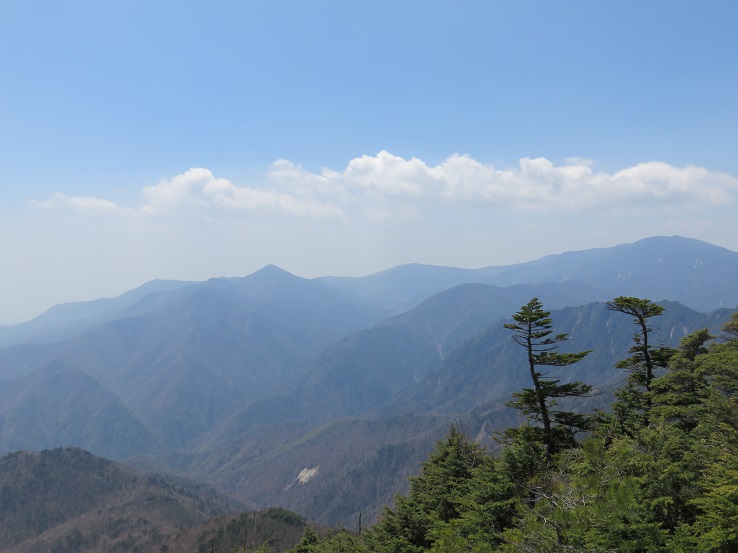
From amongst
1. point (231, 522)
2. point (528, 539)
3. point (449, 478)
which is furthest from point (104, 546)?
point (528, 539)

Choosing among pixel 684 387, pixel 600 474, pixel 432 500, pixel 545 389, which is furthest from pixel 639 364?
pixel 432 500

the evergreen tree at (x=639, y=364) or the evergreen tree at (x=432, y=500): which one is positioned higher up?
the evergreen tree at (x=639, y=364)

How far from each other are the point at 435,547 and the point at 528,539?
859 cm

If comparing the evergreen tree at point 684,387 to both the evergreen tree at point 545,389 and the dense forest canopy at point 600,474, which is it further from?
the evergreen tree at point 545,389

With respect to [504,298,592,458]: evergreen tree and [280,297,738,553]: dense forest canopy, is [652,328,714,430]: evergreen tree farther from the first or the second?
[504,298,592,458]: evergreen tree

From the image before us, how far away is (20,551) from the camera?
621 feet

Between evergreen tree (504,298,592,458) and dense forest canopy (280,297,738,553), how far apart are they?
0.28ft

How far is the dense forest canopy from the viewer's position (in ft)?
52.4

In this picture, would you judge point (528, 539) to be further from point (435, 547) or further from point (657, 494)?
point (435, 547)

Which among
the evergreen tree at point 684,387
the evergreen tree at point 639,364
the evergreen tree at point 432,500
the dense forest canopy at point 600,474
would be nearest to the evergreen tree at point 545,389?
the dense forest canopy at point 600,474

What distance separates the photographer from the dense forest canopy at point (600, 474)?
16.0 meters

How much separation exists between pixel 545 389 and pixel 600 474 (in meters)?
7.54

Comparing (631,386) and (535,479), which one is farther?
(631,386)

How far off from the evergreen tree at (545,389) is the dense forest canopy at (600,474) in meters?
0.08
